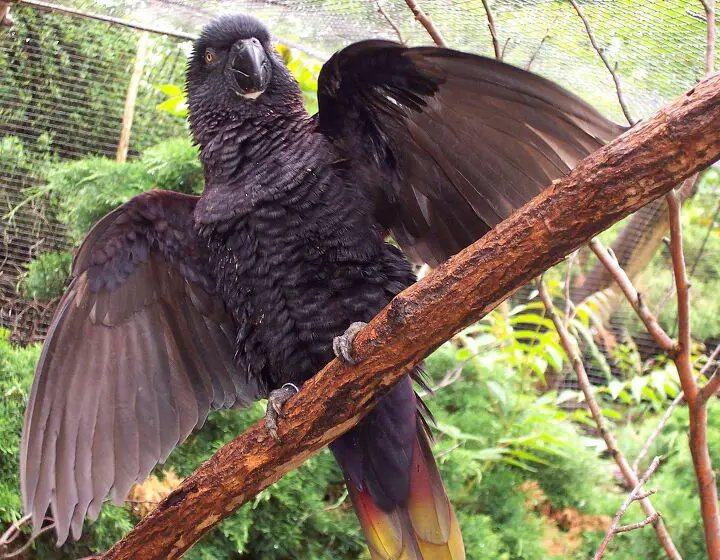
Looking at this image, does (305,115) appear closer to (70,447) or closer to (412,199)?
(412,199)

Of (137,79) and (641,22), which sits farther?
(137,79)

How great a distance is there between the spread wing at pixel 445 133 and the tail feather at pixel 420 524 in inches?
17.5

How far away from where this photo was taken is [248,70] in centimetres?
150

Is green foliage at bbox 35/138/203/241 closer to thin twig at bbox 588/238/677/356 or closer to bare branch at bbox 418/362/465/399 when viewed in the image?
bare branch at bbox 418/362/465/399

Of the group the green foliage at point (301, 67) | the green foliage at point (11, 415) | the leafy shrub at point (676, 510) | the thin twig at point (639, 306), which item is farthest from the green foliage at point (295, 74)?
the leafy shrub at point (676, 510)

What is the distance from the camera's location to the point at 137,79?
254 centimetres

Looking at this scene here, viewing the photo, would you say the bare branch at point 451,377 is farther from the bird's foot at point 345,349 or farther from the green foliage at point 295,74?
the bird's foot at point 345,349

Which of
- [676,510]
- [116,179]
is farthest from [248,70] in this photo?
[676,510]

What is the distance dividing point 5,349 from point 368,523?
1154mm

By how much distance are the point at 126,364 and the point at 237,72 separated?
697 millimetres

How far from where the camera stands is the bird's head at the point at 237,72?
4.97 feet

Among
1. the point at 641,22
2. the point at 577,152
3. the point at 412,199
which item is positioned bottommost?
the point at 577,152

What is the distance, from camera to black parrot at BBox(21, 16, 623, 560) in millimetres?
1257

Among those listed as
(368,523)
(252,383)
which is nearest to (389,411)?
(368,523)
